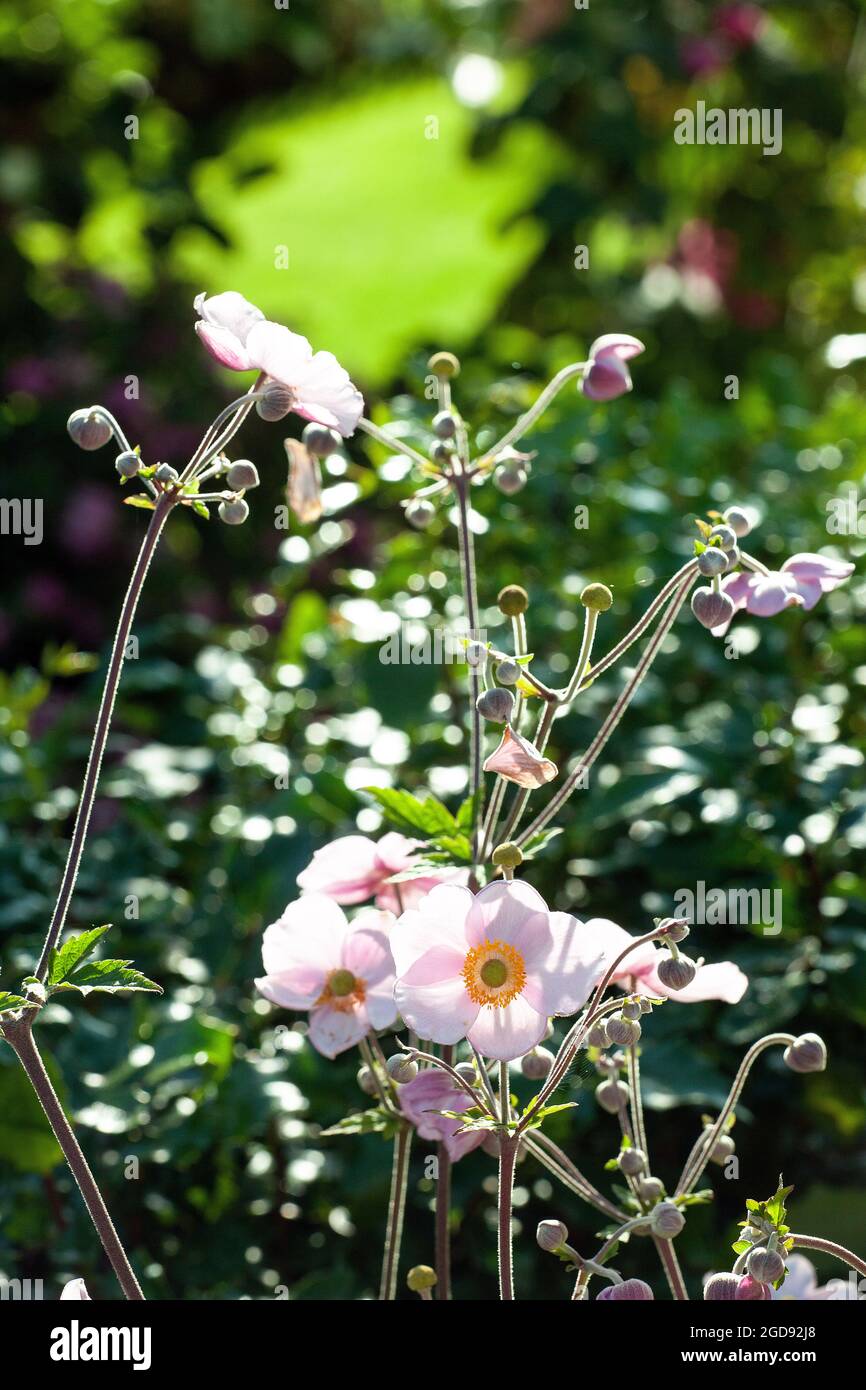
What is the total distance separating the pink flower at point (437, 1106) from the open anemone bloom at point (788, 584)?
0.90ft

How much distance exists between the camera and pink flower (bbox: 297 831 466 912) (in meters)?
0.87

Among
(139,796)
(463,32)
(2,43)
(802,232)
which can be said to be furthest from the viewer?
→ (463,32)

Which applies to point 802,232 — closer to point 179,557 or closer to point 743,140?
point 743,140

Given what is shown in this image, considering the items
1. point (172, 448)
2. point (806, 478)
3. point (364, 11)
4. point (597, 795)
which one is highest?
point (364, 11)

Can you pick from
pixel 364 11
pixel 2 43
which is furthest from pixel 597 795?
pixel 364 11

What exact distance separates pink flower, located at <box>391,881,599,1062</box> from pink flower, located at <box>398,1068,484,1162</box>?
7cm

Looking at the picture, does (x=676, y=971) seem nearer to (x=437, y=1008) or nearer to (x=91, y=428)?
(x=437, y=1008)

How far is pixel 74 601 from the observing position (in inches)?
105

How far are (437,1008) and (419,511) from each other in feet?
1.41

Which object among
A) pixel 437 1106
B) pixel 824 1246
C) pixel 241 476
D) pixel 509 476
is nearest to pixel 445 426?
pixel 509 476

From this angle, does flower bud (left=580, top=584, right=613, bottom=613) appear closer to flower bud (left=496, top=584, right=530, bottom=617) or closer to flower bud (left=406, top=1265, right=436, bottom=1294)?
flower bud (left=496, top=584, right=530, bottom=617)

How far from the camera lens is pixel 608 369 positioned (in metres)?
→ 0.91

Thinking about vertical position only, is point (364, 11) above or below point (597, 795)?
above

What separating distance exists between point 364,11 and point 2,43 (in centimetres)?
250
